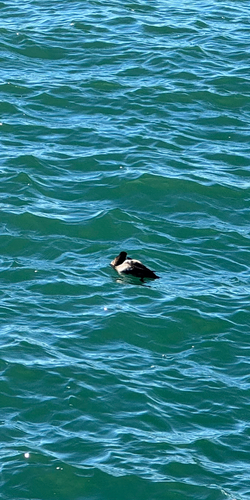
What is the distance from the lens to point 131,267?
17781 millimetres

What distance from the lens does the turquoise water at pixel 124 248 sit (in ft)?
45.9

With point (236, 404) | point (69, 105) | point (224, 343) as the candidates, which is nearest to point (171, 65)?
point (69, 105)

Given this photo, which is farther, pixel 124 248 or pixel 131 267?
pixel 124 248

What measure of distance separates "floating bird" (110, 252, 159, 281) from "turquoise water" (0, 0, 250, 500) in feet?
0.81

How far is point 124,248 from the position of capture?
19.3 meters

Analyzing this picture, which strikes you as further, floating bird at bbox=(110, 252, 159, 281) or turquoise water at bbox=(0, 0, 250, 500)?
floating bird at bbox=(110, 252, 159, 281)

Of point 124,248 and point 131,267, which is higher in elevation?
point 124,248

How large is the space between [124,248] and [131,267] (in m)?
1.53

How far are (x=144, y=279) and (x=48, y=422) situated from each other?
4.63 m

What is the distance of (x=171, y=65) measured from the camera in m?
27.0

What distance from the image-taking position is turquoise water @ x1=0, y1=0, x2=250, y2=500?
45.9 ft

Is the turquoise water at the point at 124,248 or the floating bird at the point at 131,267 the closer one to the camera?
the turquoise water at the point at 124,248

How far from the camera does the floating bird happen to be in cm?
1783

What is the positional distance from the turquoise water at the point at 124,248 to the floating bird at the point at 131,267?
0.81 ft
